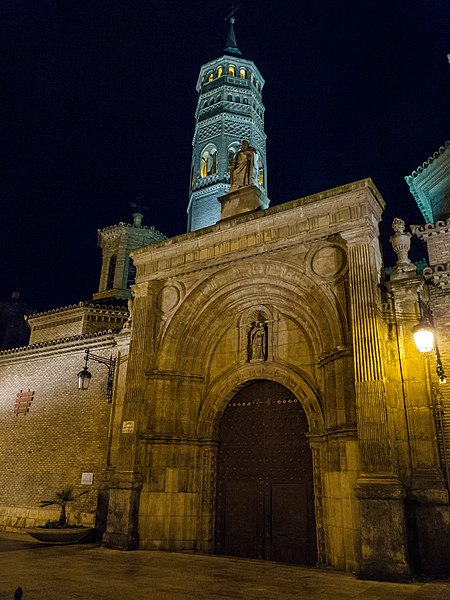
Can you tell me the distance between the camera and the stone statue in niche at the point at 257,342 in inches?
457

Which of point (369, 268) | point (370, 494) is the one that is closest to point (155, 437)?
point (370, 494)

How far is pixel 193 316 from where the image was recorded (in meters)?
12.4

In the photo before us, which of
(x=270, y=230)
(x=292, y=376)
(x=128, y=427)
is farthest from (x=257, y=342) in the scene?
(x=128, y=427)

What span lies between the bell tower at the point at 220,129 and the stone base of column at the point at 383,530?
21929mm

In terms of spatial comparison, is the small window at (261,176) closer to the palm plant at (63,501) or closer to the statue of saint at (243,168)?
→ the statue of saint at (243,168)

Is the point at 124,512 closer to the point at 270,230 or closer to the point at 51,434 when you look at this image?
the point at 51,434

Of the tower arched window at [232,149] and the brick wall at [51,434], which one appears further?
the tower arched window at [232,149]

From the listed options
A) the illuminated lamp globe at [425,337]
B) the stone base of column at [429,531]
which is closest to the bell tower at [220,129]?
the illuminated lamp globe at [425,337]

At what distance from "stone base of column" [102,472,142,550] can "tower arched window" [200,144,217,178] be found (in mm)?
22522

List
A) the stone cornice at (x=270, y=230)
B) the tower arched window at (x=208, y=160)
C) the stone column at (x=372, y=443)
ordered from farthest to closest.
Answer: the tower arched window at (x=208, y=160), the stone cornice at (x=270, y=230), the stone column at (x=372, y=443)

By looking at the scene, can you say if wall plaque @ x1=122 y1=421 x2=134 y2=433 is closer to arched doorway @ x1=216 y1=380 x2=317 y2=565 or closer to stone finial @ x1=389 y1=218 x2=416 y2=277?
arched doorway @ x1=216 y1=380 x2=317 y2=565

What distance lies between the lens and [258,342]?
11766 mm

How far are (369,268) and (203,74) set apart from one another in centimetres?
3051

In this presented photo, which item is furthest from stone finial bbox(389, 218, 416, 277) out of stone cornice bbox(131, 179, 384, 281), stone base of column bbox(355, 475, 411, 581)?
stone base of column bbox(355, 475, 411, 581)
